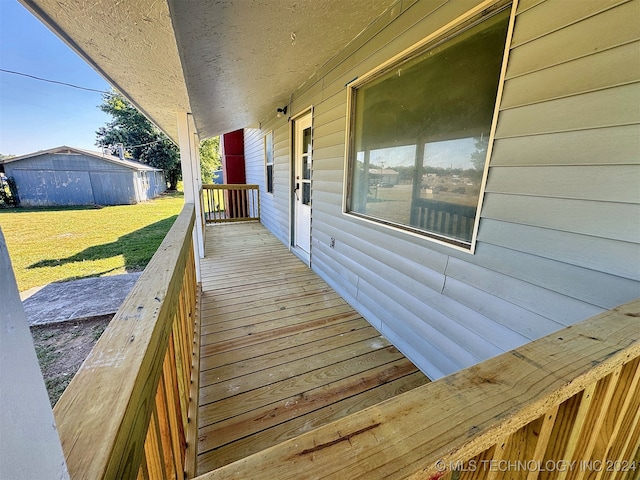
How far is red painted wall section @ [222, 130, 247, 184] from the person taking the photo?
30.9 feet

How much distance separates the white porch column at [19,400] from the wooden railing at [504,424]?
208mm

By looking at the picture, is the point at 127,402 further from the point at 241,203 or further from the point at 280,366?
the point at 241,203

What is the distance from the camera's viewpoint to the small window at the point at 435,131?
1.47m

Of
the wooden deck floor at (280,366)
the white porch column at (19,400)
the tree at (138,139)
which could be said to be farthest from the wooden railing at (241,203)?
the tree at (138,139)

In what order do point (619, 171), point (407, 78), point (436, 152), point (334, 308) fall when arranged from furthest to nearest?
point (334, 308) < point (407, 78) < point (436, 152) < point (619, 171)

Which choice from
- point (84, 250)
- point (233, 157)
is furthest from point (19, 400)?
point (233, 157)

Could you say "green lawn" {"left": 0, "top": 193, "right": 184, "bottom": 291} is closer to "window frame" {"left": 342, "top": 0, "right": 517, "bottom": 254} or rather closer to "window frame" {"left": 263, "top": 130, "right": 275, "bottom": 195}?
"window frame" {"left": 263, "top": 130, "right": 275, "bottom": 195}

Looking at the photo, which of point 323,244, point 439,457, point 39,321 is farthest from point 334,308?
point 39,321

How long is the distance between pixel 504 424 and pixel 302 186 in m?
4.00

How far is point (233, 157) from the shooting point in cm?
955

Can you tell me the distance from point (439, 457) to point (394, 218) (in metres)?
1.89

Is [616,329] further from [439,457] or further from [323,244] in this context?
[323,244]

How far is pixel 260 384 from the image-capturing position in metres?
1.85

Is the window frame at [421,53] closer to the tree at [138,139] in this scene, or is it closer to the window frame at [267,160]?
the window frame at [267,160]
